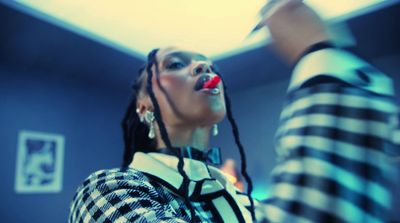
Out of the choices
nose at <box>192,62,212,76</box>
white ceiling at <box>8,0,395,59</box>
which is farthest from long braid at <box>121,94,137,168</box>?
white ceiling at <box>8,0,395,59</box>

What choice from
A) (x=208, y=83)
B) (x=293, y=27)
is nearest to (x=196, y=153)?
(x=208, y=83)

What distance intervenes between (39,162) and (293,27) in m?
1.99

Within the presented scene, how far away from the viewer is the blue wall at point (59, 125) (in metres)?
1.88

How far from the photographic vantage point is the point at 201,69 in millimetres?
843

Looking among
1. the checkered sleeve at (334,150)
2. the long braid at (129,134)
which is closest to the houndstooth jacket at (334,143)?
the checkered sleeve at (334,150)

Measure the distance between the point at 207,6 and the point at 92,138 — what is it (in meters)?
1.46

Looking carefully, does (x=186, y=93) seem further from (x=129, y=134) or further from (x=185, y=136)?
(x=129, y=134)

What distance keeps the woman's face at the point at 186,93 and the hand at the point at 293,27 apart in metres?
0.43

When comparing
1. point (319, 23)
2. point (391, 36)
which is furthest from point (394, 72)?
point (319, 23)

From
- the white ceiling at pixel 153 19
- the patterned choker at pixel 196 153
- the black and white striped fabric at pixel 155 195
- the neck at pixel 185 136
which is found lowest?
the black and white striped fabric at pixel 155 195

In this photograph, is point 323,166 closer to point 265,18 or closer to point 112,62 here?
point 265,18

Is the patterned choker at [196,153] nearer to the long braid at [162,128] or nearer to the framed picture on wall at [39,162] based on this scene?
the long braid at [162,128]

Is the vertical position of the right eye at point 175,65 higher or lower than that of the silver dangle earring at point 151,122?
higher

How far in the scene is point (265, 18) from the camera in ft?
1.16
